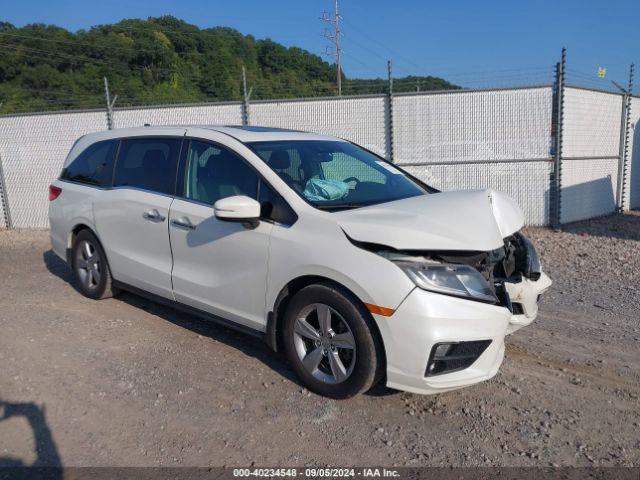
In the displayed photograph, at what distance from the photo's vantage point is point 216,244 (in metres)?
4.31

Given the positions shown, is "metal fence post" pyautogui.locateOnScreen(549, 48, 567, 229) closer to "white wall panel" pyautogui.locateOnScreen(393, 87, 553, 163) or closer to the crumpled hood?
"white wall panel" pyautogui.locateOnScreen(393, 87, 553, 163)

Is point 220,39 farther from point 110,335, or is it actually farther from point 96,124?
point 110,335

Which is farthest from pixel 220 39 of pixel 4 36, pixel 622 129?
pixel 622 129

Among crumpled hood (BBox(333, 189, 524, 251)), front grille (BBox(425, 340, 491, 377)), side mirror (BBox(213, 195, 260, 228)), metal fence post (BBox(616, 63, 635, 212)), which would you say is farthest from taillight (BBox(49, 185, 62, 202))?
metal fence post (BBox(616, 63, 635, 212))

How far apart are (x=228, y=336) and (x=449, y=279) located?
7.45 ft

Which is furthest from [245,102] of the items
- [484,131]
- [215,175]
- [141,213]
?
[215,175]

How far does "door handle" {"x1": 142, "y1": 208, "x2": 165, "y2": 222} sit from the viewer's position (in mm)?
4820

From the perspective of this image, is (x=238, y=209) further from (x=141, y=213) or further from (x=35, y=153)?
(x=35, y=153)

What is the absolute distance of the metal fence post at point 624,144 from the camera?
11.1m

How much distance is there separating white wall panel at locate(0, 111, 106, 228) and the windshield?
26.6 ft

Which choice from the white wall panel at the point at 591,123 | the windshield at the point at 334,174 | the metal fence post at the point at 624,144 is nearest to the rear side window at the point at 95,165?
the windshield at the point at 334,174

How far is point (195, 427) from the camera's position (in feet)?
11.4

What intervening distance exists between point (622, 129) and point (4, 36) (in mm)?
41165

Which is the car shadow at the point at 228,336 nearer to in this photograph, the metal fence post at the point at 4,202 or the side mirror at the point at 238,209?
the side mirror at the point at 238,209
